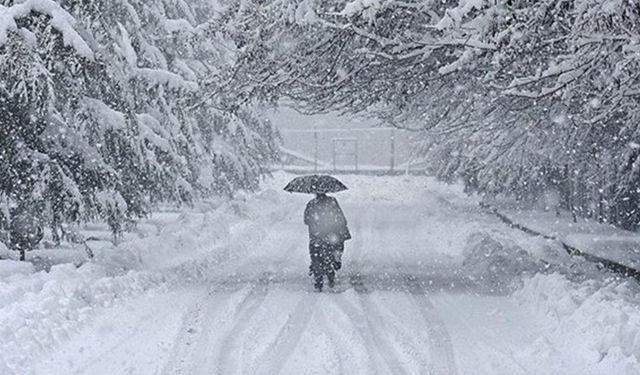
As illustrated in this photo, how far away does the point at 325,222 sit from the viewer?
43.5 ft

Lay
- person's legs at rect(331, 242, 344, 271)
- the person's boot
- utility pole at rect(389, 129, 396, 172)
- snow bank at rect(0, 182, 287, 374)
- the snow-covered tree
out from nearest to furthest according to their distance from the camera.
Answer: snow bank at rect(0, 182, 287, 374)
the snow-covered tree
the person's boot
person's legs at rect(331, 242, 344, 271)
utility pole at rect(389, 129, 396, 172)

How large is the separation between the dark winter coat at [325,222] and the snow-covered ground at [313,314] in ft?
2.74

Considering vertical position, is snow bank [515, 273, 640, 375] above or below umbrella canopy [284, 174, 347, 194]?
below

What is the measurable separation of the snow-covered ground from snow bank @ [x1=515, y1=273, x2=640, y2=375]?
0.07 feet

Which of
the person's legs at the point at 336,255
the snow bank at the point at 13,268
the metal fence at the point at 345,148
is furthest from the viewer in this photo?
the metal fence at the point at 345,148

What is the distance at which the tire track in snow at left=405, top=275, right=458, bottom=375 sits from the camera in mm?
7934

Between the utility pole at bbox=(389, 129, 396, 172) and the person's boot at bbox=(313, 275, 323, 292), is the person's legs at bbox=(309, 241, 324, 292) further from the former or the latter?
the utility pole at bbox=(389, 129, 396, 172)

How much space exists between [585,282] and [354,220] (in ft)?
52.6

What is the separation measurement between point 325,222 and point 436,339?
4400 millimetres

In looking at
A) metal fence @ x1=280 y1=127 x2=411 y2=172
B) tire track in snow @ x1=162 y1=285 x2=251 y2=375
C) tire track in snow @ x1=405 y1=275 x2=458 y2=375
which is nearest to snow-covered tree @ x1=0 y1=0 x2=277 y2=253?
tire track in snow @ x1=162 y1=285 x2=251 y2=375

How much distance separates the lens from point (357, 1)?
790 centimetres

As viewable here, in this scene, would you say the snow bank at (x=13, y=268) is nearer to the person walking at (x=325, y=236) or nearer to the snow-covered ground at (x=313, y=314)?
the snow-covered ground at (x=313, y=314)

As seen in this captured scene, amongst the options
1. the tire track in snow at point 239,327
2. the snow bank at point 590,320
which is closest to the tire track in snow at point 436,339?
the snow bank at point 590,320

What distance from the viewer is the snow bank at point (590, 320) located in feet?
26.0
